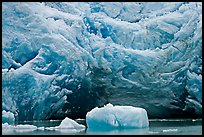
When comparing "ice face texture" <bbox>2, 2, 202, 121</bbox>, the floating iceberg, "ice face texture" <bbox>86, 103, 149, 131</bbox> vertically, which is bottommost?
the floating iceberg

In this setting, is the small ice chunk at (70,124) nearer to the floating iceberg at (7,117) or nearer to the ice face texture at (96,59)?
the floating iceberg at (7,117)

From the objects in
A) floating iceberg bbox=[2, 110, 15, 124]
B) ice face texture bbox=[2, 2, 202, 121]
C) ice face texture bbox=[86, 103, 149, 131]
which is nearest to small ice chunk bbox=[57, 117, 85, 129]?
ice face texture bbox=[86, 103, 149, 131]

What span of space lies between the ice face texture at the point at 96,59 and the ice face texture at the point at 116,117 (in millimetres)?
3311

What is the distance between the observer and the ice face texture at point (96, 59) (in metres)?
12.6

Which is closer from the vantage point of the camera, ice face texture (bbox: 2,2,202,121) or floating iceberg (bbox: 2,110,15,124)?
floating iceberg (bbox: 2,110,15,124)

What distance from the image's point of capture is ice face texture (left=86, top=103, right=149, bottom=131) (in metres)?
9.38

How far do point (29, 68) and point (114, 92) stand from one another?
2.88m

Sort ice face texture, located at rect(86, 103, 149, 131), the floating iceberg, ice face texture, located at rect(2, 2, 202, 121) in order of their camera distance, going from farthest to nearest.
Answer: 1. ice face texture, located at rect(2, 2, 202, 121)
2. the floating iceberg
3. ice face texture, located at rect(86, 103, 149, 131)

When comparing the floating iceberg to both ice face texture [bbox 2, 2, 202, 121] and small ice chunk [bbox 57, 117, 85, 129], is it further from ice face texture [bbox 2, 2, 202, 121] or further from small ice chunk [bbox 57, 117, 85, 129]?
small ice chunk [bbox 57, 117, 85, 129]

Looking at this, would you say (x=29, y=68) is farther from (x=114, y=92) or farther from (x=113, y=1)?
(x=113, y=1)

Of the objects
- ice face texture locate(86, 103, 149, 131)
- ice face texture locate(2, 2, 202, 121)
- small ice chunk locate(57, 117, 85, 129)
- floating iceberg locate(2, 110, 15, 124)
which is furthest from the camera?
ice face texture locate(2, 2, 202, 121)

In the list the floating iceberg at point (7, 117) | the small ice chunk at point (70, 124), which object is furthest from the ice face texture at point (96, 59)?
the small ice chunk at point (70, 124)

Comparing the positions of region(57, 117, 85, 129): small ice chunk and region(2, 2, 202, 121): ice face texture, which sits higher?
region(2, 2, 202, 121): ice face texture

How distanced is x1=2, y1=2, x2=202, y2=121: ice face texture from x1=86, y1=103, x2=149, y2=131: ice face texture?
3311 mm
